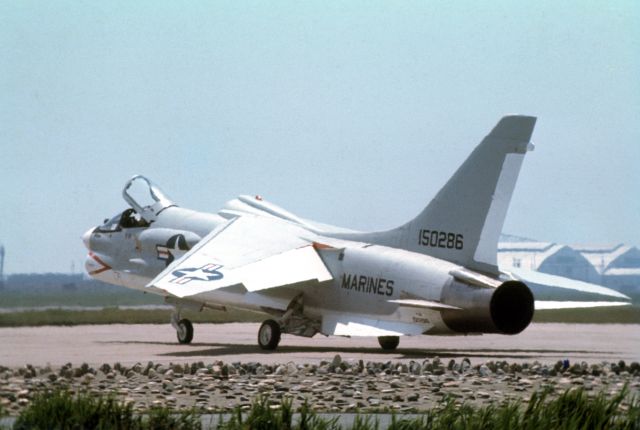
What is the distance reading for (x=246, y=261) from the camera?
Result: 2378 cm

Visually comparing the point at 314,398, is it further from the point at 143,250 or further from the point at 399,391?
the point at 143,250

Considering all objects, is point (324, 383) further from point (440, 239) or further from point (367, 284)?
point (367, 284)

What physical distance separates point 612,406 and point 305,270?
515 inches

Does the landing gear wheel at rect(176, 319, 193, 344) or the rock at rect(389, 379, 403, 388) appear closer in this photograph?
the rock at rect(389, 379, 403, 388)

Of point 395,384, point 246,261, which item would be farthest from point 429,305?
point 395,384

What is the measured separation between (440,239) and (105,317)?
15.8 meters

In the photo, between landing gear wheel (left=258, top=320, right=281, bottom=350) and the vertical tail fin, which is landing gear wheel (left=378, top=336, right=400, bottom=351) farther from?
the vertical tail fin

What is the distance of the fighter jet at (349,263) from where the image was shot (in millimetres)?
21062

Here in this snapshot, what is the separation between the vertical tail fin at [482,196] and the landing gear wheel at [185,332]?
283 inches

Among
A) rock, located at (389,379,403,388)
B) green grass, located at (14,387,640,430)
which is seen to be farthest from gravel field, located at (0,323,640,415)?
green grass, located at (14,387,640,430)

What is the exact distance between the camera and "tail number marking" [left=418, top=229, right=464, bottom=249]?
852 inches

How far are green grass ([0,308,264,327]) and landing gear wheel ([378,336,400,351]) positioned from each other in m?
6.13

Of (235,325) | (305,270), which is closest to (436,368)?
(305,270)

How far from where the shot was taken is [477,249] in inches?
841
